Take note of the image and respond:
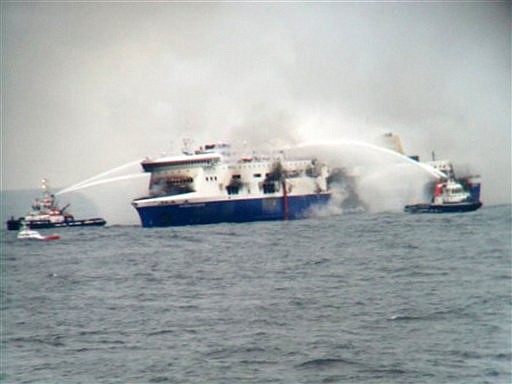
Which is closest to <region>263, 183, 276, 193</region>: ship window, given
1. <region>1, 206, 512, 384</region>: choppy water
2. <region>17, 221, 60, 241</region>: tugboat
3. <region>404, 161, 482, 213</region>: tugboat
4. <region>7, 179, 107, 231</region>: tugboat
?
<region>1, 206, 512, 384</region>: choppy water

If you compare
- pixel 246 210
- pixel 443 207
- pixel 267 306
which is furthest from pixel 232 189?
pixel 267 306

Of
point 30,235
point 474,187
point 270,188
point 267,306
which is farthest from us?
point 270,188

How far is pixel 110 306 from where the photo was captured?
469 centimetres

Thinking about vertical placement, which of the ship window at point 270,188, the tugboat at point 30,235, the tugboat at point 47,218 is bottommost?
the tugboat at point 30,235

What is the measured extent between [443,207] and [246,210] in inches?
64.0

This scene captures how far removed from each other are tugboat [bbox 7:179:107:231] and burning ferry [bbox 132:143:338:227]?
0.45 metres

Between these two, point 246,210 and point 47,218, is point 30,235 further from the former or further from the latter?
point 246,210

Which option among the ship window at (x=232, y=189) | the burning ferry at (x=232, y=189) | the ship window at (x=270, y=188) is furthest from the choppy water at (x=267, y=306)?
the ship window at (x=232, y=189)

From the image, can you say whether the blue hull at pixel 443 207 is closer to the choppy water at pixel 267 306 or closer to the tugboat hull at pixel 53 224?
the choppy water at pixel 267 306

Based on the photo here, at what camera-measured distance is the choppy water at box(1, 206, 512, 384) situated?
4.36 metres

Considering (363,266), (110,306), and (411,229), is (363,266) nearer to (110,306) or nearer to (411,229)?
(411,229)

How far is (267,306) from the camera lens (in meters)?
4.68

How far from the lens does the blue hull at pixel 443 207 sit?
5.50 meters

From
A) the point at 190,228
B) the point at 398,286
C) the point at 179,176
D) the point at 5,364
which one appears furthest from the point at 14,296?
the point at 398,286
